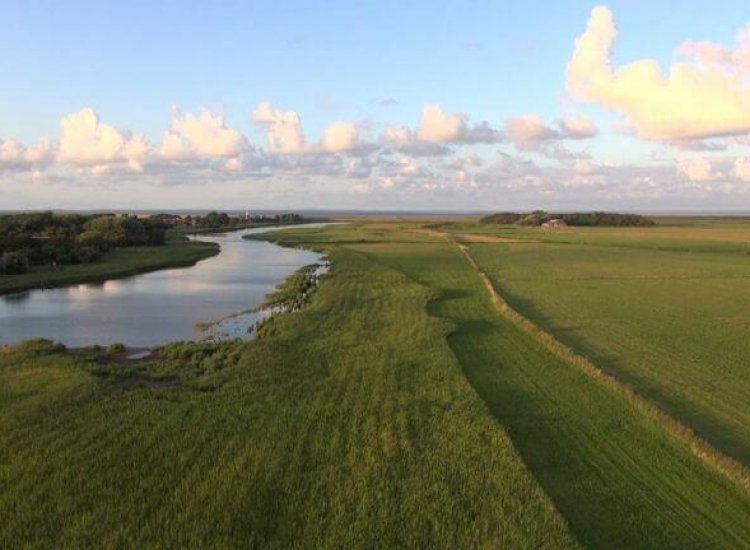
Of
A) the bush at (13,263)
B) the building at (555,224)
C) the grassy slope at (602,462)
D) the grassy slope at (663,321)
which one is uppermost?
the building at (555,224)

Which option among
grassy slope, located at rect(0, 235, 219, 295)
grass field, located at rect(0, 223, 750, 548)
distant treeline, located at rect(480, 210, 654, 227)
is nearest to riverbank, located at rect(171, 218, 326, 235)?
grassy slope, located at rect(0, 235, 219, 295)

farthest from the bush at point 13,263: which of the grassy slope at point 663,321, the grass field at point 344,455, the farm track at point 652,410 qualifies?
the farm track at point 652,410

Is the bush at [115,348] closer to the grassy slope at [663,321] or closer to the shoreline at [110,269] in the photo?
the grassy slope at [663,321]

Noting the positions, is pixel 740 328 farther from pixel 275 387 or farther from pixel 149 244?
pixel 149 244

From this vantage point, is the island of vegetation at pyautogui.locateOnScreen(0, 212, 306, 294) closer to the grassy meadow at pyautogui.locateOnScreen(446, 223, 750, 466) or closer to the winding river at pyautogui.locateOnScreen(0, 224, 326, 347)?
the winding river at pyautogui.locateOnScreen(0, 224, 326, 347)

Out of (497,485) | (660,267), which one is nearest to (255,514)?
(497,485)
